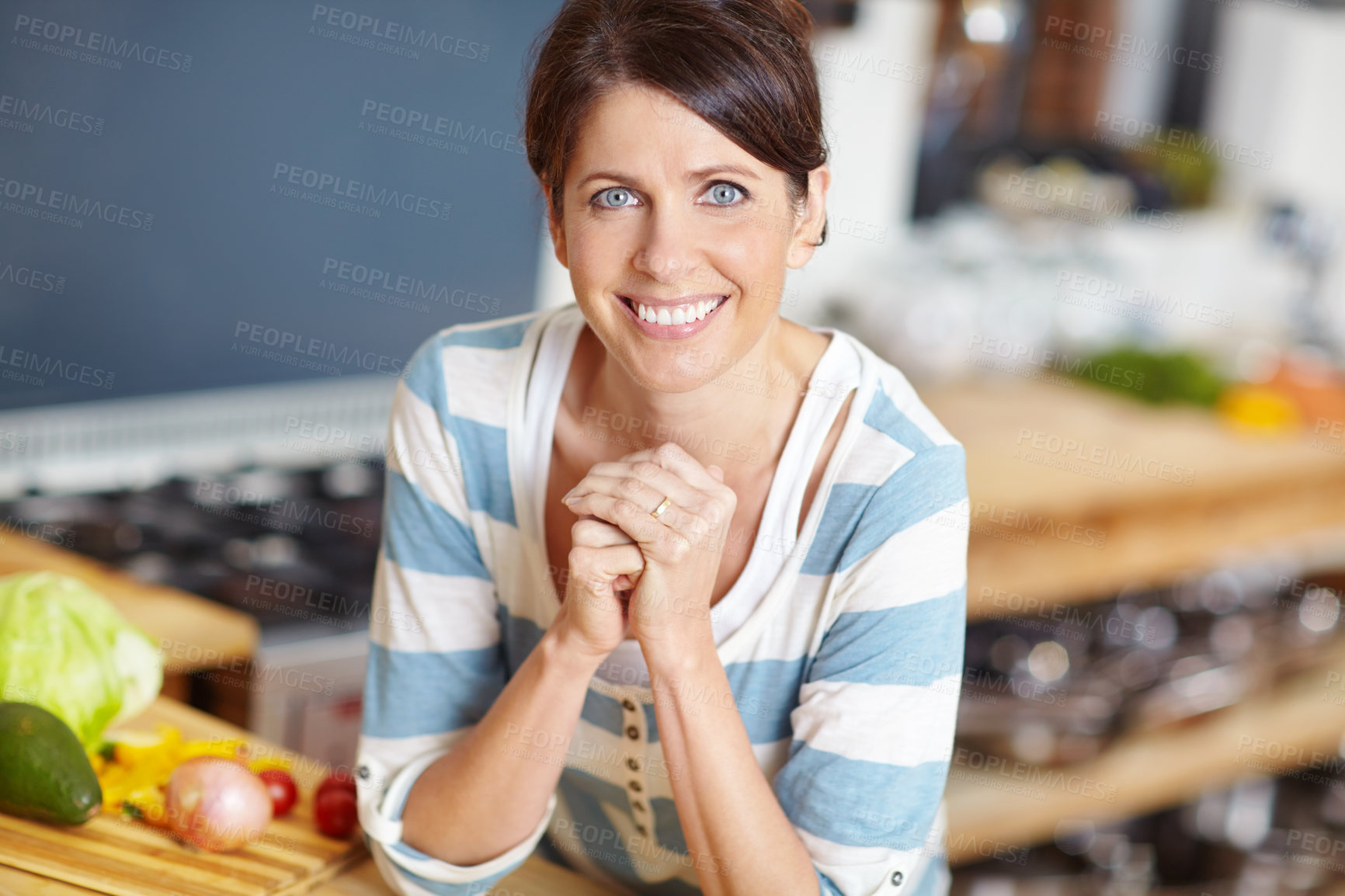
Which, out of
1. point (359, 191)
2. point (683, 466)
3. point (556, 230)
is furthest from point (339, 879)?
point (359, 191)

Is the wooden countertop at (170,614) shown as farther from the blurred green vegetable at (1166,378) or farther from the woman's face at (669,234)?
the blurred green vegetable at (1166,378)

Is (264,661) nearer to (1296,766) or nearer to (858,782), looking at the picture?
(858,782)

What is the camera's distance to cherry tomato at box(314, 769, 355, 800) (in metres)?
1.05

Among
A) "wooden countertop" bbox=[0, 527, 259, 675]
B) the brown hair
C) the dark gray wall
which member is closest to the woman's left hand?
the brown hair

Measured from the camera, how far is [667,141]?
0.85m

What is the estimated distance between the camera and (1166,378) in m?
2.57

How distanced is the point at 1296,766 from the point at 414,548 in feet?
7.58

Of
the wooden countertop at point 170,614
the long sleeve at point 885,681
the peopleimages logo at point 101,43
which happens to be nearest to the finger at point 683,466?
the long sleeve at point 885,681

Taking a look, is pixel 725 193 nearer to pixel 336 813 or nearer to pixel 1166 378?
pixel 336 813

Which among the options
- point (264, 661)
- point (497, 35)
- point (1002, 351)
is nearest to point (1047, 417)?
point (1002, 351)

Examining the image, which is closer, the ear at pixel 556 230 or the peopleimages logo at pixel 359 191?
the ear at pixel 556 230

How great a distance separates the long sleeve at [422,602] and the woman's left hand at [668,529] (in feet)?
0.56

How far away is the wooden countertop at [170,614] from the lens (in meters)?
1.47

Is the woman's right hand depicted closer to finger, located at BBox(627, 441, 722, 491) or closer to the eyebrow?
finger, located at BBox(627, 441, 722, 491)
